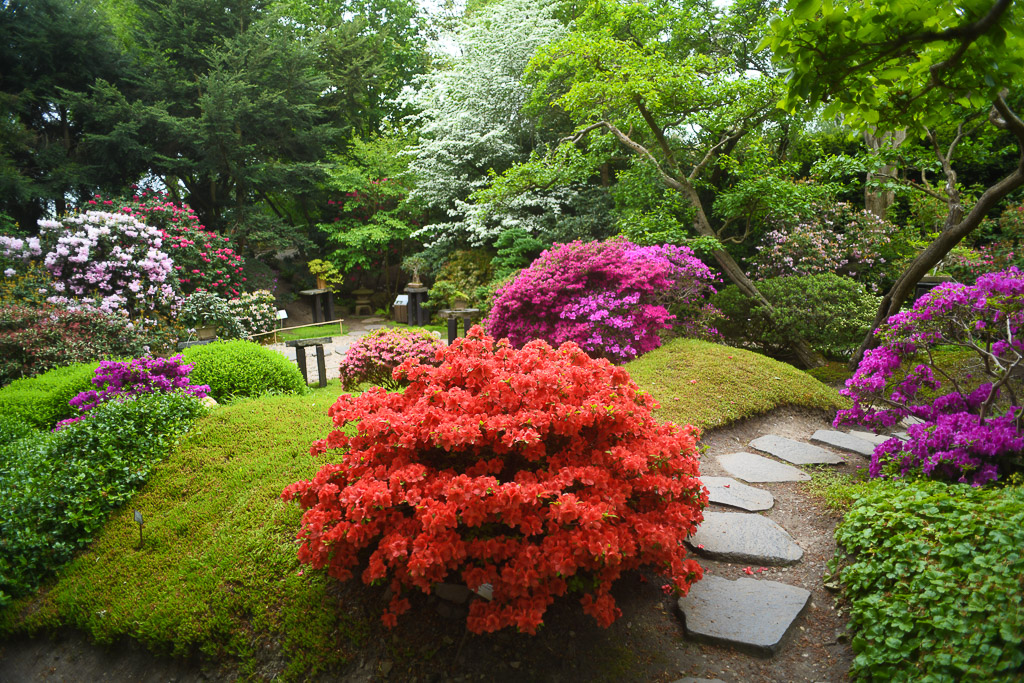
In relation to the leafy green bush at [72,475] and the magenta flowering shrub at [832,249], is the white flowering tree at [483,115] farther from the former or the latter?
the leafy green bush at [72,475]

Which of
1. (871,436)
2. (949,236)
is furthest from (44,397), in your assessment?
(949,236)

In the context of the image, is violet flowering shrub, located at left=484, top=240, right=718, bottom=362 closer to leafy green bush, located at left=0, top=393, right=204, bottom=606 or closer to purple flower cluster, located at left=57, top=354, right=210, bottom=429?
purple flower cluster, located at left=57, top=354, right=210, bottom=429

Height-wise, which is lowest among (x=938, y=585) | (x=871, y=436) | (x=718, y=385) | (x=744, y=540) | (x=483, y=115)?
(x=871, y=436)

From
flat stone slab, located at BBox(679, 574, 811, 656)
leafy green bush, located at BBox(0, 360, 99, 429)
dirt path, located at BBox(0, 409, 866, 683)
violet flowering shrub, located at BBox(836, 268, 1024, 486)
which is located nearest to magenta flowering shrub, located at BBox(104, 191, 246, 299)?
leafy green bush, located at BBox(0, 360, 99, 429)

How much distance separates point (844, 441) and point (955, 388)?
1.05 metres

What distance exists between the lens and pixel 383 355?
5.39 meters

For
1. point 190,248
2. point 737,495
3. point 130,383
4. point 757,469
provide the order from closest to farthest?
1. point 737,495
2. point 757,469
3. point 130,383
4. point 190,248

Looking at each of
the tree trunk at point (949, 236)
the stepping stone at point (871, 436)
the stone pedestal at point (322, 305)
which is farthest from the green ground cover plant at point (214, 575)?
the stone pedestal at point (322, 305)

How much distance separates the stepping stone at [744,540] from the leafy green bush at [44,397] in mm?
4742

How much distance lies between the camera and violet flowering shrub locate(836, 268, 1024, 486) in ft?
9.75

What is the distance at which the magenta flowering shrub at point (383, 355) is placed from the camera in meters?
5.41

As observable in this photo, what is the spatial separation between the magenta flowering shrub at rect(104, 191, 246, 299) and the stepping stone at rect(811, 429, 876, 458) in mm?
9606

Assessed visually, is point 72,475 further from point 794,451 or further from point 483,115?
point 483,115

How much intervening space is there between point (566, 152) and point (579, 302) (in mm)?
2864
